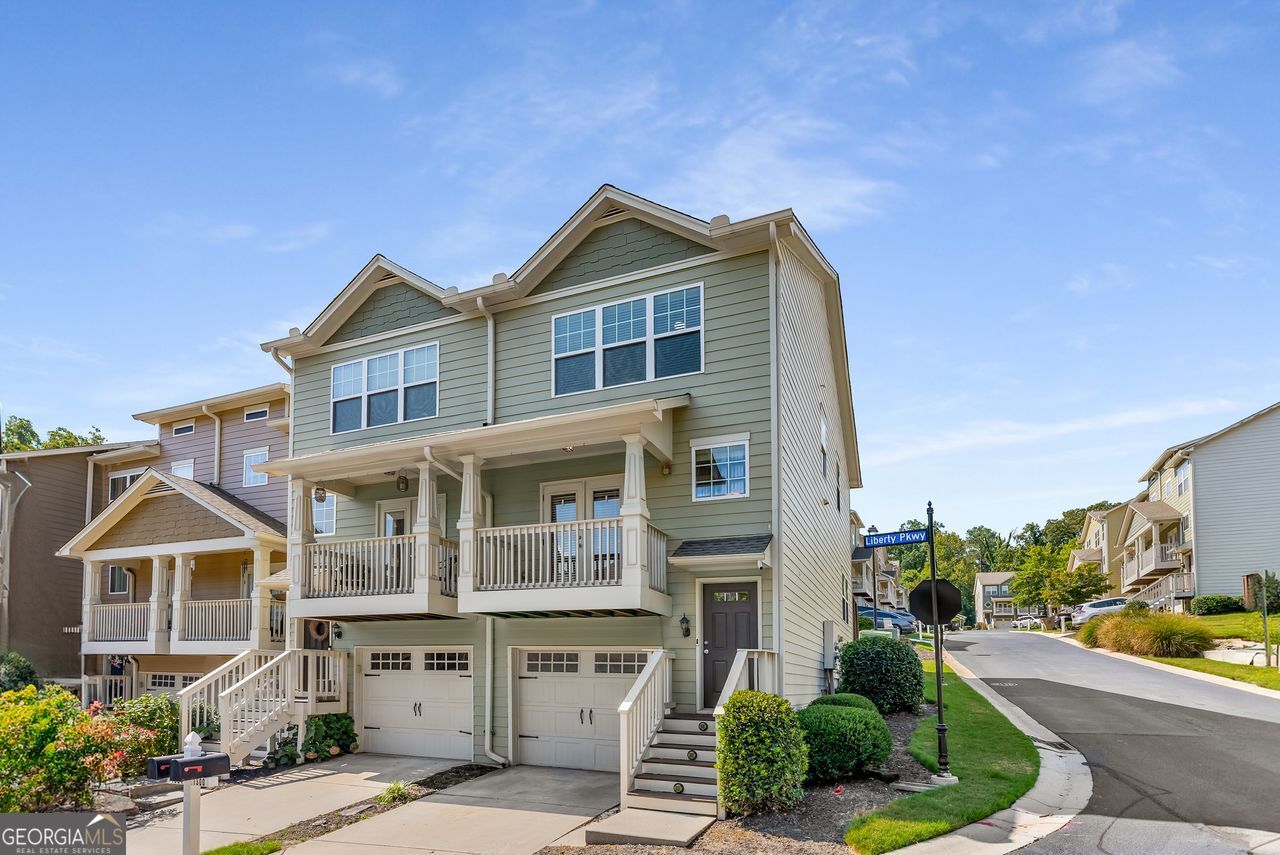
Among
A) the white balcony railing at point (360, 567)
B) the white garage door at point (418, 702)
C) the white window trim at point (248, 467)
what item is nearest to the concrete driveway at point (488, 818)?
the white garage door at point (418, 702)

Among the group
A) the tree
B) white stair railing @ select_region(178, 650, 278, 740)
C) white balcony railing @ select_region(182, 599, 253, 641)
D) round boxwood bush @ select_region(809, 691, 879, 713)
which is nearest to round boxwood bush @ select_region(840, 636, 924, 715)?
round boxwood bush @ select_region(809, 691, 879, 713)

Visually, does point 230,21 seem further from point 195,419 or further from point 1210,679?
point 1210,679

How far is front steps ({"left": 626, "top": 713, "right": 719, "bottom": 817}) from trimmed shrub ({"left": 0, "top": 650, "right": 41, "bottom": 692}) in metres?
18.2

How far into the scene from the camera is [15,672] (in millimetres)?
23281

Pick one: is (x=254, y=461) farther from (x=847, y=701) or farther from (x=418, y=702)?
(x=847, y=701)

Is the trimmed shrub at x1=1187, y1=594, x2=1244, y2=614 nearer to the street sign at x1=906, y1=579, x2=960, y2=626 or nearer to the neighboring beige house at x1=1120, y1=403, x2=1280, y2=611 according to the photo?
the neighboring beige house at x1=1120, y1=403, x2=1280, y2=611

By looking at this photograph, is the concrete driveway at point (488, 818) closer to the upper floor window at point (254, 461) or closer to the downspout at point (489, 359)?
the downspout at point (489, 359)

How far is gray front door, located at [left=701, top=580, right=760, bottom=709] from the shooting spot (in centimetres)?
1406

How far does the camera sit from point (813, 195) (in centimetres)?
1562

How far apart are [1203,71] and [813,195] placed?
5.67 m

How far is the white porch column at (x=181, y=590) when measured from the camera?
71.3 feet

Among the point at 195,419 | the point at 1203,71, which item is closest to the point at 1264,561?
Answer: the point at 1203,71

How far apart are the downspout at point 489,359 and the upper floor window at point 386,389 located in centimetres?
121

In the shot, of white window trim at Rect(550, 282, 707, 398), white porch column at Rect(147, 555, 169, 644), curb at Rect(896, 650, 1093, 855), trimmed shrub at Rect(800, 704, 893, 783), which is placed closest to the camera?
curb at Rect(896, 650, 1093, 855)
